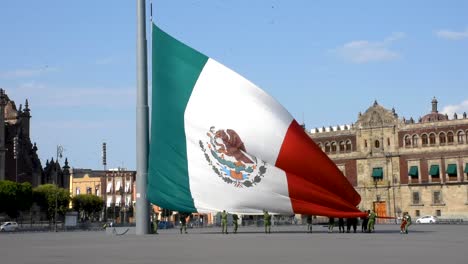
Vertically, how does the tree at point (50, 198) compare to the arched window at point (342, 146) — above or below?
below

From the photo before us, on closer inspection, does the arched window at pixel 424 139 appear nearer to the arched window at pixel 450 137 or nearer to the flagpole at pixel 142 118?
the arched window at pixel 450 137

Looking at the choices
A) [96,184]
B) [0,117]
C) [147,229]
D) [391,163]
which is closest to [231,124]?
[147,229]

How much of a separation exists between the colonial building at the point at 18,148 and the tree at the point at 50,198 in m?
8.58

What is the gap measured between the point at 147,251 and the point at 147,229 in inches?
607

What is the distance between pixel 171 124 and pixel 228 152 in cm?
335

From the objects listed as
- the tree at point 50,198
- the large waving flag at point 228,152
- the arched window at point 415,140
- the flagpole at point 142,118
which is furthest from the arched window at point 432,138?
the flagpole at point 142,118

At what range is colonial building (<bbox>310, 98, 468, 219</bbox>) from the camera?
8512cm

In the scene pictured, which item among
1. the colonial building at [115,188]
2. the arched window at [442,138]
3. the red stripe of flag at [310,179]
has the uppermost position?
the arched window at [442,138]

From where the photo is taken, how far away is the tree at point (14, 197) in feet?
273

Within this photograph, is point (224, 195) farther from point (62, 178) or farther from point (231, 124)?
point (62, 178)

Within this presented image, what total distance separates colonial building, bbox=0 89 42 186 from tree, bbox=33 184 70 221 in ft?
28.2

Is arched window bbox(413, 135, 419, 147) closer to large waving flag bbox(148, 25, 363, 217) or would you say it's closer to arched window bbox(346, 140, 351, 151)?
arched window bbox(346, 140, 351, 151)

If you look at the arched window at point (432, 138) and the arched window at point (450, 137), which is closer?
the arched window at point (450, 137)

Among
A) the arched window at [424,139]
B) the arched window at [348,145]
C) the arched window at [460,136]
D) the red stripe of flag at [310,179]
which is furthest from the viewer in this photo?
the arched window at [348,145]
